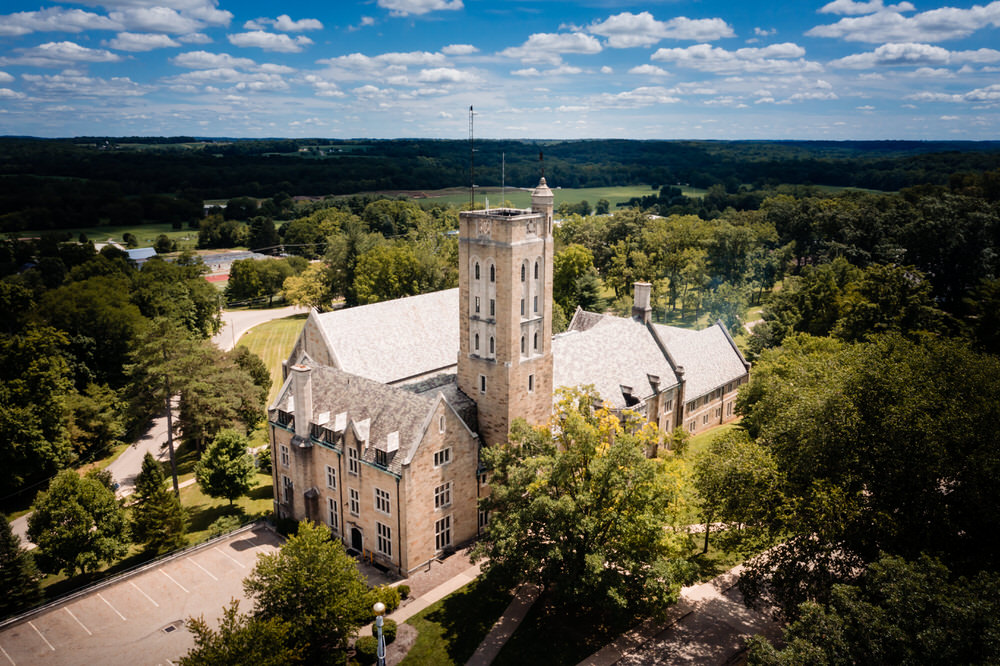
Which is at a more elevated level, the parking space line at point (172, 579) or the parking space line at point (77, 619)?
the parking space line at point (77, 619)

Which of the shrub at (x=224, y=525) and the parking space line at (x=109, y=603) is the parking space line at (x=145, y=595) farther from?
the shrub at (x=224, y=525)

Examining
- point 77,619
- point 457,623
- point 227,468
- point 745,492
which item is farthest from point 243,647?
point 227,468

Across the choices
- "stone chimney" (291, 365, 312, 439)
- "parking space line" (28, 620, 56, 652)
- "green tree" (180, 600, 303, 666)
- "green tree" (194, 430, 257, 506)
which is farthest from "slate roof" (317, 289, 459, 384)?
"green tree" (180, 600, 303, 666)

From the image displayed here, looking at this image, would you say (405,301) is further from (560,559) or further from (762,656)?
(762,656)

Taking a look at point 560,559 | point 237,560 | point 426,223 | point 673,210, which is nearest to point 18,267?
point 426,223

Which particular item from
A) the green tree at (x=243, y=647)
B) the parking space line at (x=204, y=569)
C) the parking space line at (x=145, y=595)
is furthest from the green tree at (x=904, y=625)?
the parking space line at (x=145, y=595)

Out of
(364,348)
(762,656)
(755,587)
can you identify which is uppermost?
(364,348)

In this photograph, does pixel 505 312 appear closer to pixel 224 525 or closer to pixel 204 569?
pixel 204 569
